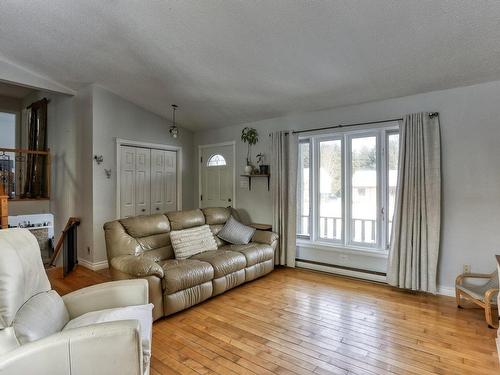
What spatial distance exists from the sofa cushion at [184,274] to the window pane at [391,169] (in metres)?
2.44

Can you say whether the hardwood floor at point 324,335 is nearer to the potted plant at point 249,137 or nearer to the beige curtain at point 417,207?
the beige curtain at point 417,207

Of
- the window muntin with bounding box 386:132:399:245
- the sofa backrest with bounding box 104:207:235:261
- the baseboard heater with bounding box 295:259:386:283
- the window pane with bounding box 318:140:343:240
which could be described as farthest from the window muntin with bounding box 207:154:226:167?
the window muntin with bounding box 386:132:399:245

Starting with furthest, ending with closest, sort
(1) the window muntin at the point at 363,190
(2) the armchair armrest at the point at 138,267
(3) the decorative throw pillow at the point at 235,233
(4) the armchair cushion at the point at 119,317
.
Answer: (3) the decorative throw pillow at the point at 235,233, (1) the window muntin at the point at 363,190, (2) the armchair armrest at the point at 138,267, (4) the armchair cushion at the point at 119,317

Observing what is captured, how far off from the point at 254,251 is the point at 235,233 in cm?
47

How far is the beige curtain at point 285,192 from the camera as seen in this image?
14.3ft

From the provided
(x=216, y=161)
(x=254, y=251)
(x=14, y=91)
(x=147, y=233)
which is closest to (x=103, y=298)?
(x=147, y=233)

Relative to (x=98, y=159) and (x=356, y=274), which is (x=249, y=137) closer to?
(x=98, y=159)

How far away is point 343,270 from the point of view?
4.02 metres

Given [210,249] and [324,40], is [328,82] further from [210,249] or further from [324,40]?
[210,249]

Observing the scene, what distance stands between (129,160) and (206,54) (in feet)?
8.29

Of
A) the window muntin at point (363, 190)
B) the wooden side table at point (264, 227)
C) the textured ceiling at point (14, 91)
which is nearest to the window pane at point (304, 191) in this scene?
the wooden side table at point (264, 227)

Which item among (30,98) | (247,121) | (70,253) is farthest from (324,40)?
(30,98)

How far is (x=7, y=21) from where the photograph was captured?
9.74 feet

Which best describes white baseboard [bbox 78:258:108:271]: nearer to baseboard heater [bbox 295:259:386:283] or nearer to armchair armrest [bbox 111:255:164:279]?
armchair armrest [bbox 111:255:164:279]
